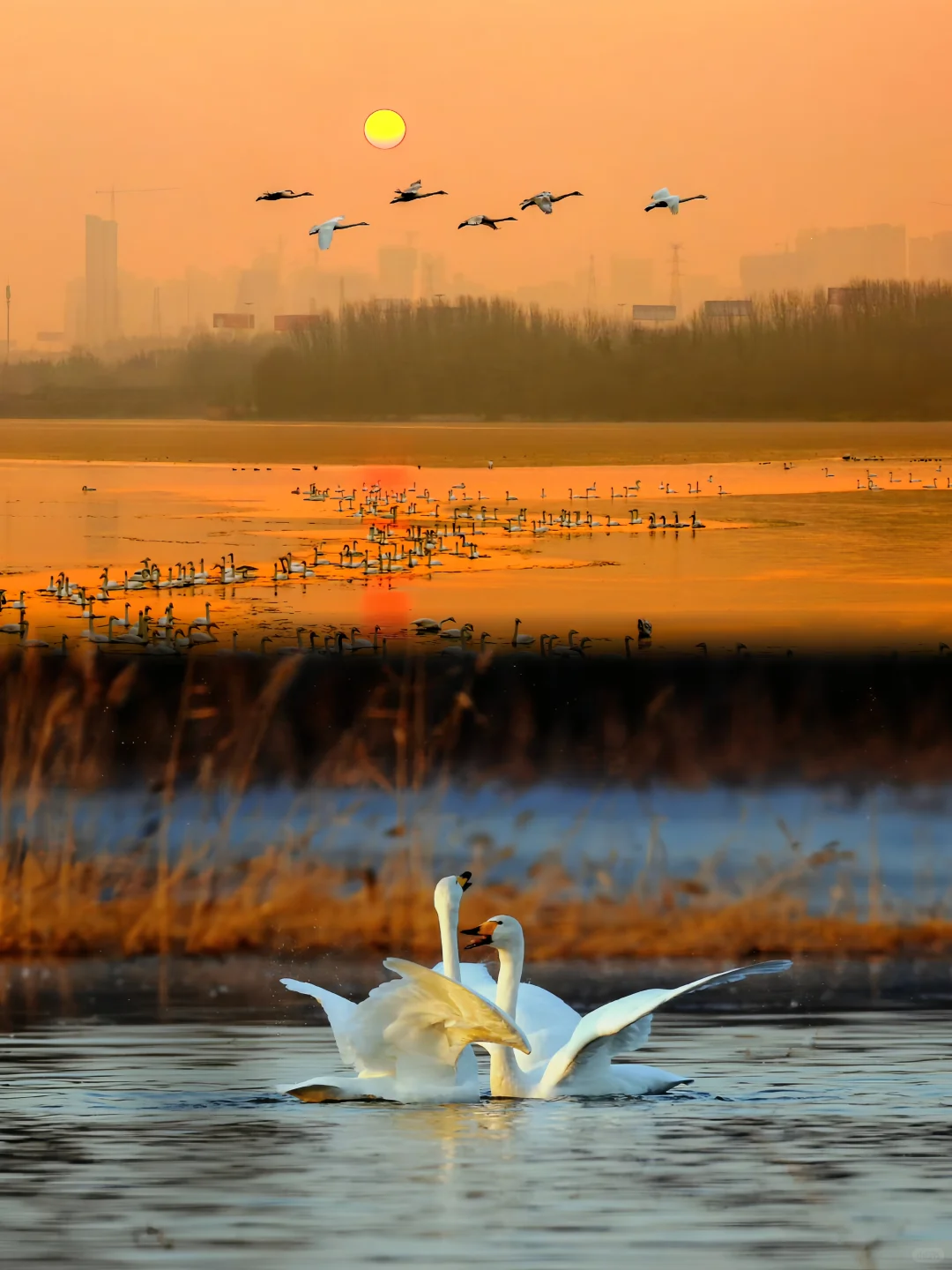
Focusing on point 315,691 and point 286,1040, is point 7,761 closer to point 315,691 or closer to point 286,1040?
point 286,1040

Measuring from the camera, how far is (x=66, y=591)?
62.6 meters

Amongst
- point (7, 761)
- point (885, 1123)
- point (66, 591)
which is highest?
point (66, 591)

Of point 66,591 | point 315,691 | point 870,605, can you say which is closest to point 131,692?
point 315,691

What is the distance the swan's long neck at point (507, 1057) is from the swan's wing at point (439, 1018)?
31cm

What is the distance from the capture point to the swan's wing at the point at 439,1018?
45.7 ft

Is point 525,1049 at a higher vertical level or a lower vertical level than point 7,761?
lower

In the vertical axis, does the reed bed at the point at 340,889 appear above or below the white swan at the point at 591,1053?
above

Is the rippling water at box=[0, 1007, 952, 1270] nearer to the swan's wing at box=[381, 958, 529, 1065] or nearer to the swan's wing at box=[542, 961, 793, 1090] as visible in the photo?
the swan's wing at box=[542, 961, 793, 1090]

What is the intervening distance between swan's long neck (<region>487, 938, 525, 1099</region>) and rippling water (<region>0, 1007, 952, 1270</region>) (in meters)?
0.20

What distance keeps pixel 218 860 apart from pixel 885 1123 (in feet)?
24.2

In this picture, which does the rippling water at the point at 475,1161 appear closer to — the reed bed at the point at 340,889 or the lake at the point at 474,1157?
the lake at the point at 474,1157

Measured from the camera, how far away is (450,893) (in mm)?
15117

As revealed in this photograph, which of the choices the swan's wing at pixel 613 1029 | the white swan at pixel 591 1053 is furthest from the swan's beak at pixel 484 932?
the swan's wing at pixel 613 1029

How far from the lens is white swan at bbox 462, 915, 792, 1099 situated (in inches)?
543
